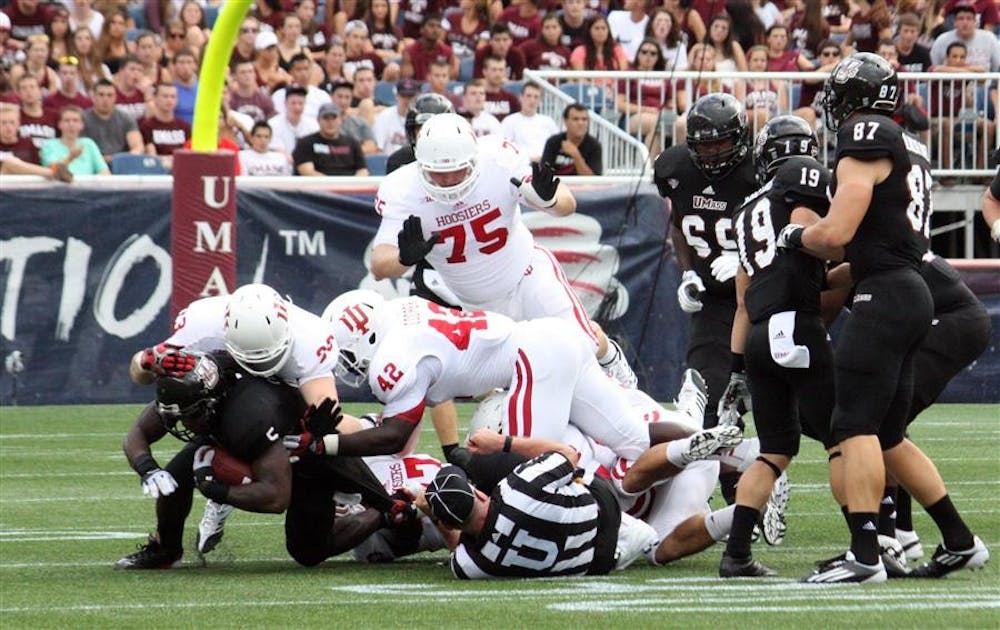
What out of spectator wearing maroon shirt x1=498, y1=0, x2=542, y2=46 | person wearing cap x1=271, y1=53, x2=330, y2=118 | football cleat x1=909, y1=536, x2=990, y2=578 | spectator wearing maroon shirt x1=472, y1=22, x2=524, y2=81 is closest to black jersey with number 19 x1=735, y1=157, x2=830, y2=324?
football cleat x1=909, y1=536, x2=990, y2=578

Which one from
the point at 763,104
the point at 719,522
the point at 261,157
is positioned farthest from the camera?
the point at 763,104

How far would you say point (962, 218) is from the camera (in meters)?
15.9

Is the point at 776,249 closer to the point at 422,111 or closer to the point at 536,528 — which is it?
the point at 536,528

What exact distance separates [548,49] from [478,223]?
27.5ft

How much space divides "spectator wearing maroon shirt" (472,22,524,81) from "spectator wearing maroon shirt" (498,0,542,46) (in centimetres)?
53

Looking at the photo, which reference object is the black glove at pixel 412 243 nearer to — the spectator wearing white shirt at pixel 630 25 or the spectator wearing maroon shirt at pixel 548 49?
the spectator wearing maroon shirt at pixel 548 49

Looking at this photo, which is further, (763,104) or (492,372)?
(763,104)

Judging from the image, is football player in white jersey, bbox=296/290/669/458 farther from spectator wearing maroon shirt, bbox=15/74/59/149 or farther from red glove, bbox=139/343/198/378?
spectator wearing maroon shirt, bbox=15/74/59/149

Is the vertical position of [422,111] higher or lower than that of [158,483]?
higher

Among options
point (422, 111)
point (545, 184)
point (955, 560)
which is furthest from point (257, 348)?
point (422, 111)

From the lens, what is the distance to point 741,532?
6504mm

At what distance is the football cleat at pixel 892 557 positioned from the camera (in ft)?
21.5

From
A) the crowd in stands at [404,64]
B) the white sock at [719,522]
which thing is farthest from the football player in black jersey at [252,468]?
the crowd in stands at [404,64]

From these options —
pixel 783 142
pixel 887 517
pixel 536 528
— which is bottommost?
pixel 887 517
